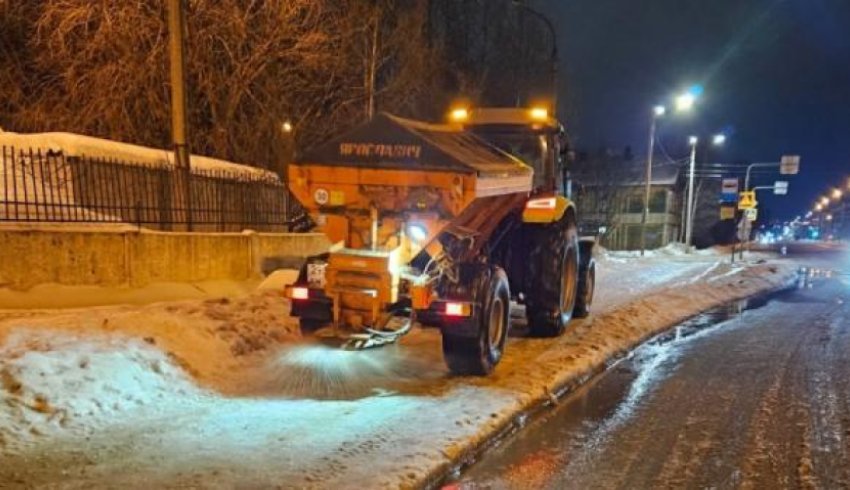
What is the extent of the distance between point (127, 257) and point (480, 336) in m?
5.75

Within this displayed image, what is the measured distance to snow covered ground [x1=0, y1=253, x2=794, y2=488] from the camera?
4.65 meters

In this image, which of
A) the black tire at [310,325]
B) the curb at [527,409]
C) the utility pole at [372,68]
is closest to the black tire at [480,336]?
the curb at [527,409]

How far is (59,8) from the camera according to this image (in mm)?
14102

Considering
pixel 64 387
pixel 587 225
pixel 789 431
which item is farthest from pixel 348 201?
pixel 587 225

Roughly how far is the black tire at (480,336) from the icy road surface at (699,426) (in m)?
0.98

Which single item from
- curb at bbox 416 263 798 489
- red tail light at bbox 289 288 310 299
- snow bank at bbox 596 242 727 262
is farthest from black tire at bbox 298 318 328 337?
snow bank at bbox 596 242 727 262

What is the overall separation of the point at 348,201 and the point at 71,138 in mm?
5931

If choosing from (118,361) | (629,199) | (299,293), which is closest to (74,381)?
(118,361)

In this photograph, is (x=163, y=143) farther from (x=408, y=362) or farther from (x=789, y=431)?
(x=789, y=431)

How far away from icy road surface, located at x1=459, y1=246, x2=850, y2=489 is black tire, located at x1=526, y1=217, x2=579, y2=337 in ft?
4.01

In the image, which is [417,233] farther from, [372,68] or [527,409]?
[372,68]

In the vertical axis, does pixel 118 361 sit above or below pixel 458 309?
below

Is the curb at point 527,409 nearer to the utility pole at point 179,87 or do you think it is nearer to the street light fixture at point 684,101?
the utility pole at point 179,87

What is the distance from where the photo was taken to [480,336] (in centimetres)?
705
